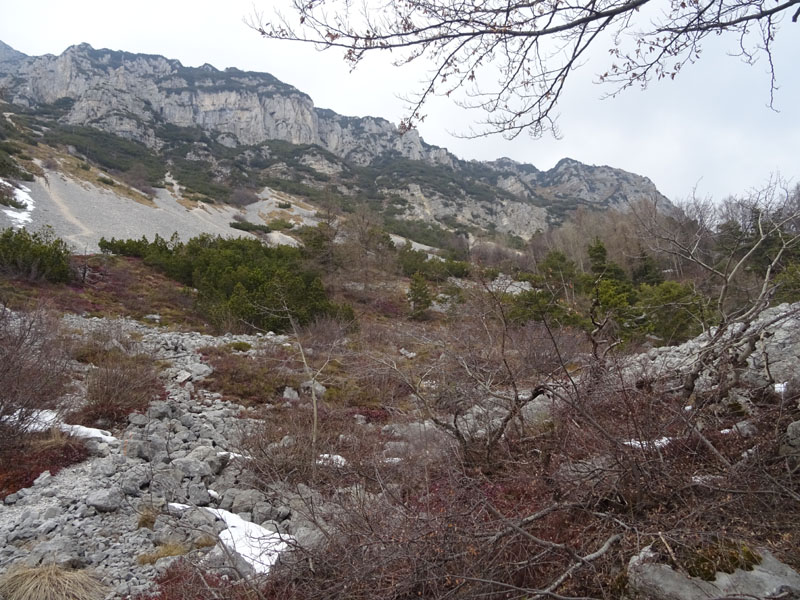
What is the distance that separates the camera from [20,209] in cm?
2253

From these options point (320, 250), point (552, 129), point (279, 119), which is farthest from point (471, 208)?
A: point (552, 129)

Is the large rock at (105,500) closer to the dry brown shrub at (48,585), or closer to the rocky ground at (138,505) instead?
the rocky ground at (138,505)

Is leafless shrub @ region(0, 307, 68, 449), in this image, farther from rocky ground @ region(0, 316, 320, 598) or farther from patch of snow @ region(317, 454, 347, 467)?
patch of snow @ region(317, 454, 347, 467)

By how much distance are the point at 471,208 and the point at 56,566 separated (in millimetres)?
76365

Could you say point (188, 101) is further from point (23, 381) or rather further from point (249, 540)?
point (249, 540)

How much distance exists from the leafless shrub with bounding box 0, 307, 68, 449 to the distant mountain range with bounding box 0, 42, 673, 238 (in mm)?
38301

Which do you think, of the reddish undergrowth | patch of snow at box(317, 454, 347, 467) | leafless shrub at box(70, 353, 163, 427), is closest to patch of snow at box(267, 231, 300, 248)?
leafless shrub at box(70, 353, 163, 427)

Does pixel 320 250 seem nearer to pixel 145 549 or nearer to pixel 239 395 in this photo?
pixel 239 395

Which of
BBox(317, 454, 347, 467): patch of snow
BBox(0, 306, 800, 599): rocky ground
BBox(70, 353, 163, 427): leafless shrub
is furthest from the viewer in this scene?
BBox(70, 353, 163, 427): leafless shrub

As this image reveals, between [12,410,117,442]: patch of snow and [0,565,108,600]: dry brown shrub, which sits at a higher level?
[0,565,108,600]: dry brown shrub

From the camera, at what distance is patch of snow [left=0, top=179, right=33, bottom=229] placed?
20.6 metres

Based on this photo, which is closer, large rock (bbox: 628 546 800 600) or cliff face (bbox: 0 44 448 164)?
large rock (bbox: 628 546 800 600)

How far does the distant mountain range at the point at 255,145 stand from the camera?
60.1 meters

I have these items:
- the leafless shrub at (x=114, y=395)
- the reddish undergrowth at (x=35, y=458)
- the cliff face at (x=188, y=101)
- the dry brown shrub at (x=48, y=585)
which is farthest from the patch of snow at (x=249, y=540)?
the cliff face at (x=188, y=101)
